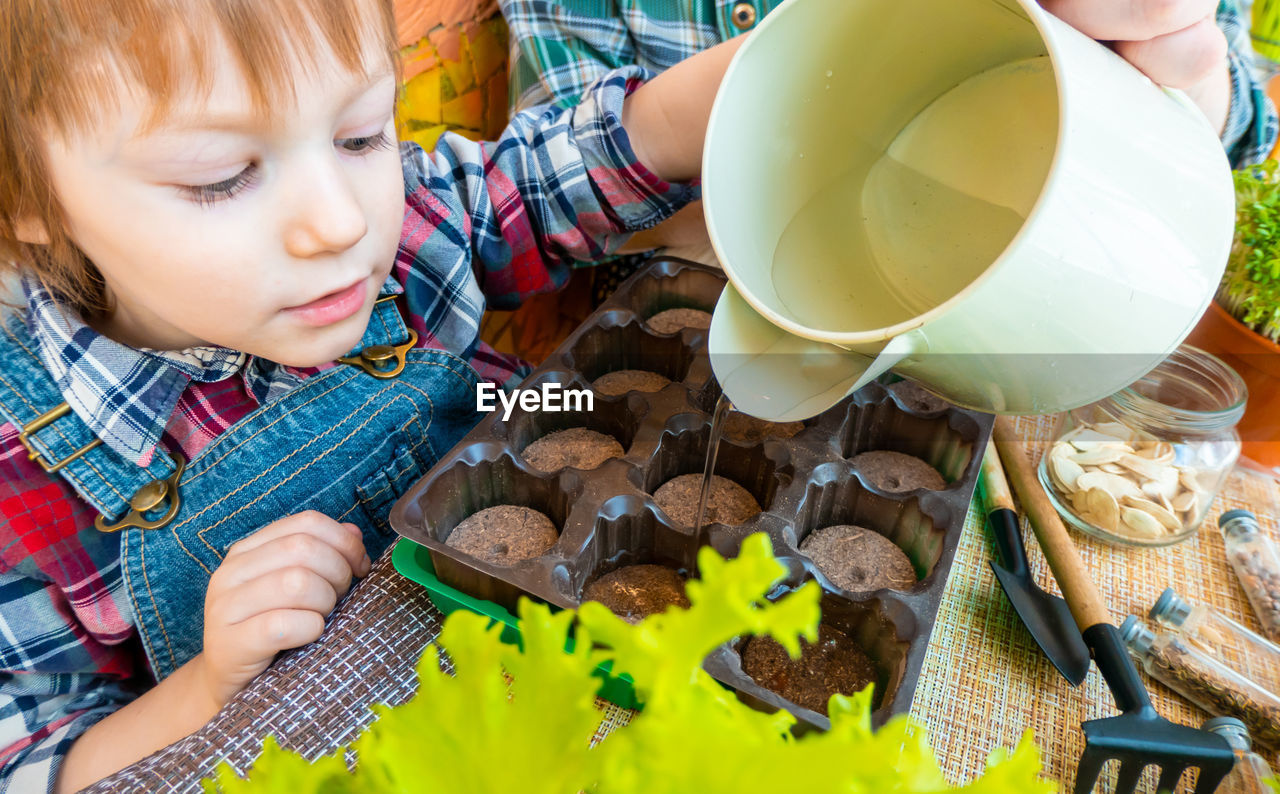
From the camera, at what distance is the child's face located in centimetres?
56

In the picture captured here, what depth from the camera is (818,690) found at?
0.63 metres

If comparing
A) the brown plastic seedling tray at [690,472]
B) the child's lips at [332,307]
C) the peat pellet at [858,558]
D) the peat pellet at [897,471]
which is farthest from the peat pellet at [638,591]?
the child's lips at [332,307]

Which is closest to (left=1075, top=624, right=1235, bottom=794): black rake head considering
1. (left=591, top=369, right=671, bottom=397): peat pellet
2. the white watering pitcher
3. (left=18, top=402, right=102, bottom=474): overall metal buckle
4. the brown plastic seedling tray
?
the brown plastic seedling tray

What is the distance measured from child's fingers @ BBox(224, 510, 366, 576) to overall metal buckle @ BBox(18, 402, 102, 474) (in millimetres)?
173

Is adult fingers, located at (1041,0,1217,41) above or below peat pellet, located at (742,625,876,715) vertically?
above

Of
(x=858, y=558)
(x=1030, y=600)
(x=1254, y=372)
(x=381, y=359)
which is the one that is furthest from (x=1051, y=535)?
(x=381, y=359)

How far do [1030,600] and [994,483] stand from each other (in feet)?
0.45

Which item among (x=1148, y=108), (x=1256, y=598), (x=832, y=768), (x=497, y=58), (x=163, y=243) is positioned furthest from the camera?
(x=497, y=58)

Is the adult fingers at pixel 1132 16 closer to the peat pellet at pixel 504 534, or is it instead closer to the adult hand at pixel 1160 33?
the adult hand at pixel 1160 33

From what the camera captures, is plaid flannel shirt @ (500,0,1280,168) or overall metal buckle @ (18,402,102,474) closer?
overall metal buckle @ (18,402,102,474)

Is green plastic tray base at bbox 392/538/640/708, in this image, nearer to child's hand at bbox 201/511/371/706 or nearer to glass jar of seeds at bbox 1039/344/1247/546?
child's hand at bbox 201/511/371/706

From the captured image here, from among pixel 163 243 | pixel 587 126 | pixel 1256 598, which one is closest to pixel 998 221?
pixel 1256 598

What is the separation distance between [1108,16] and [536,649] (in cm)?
57

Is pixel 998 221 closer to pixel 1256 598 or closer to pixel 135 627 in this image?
pixel 1256 598
